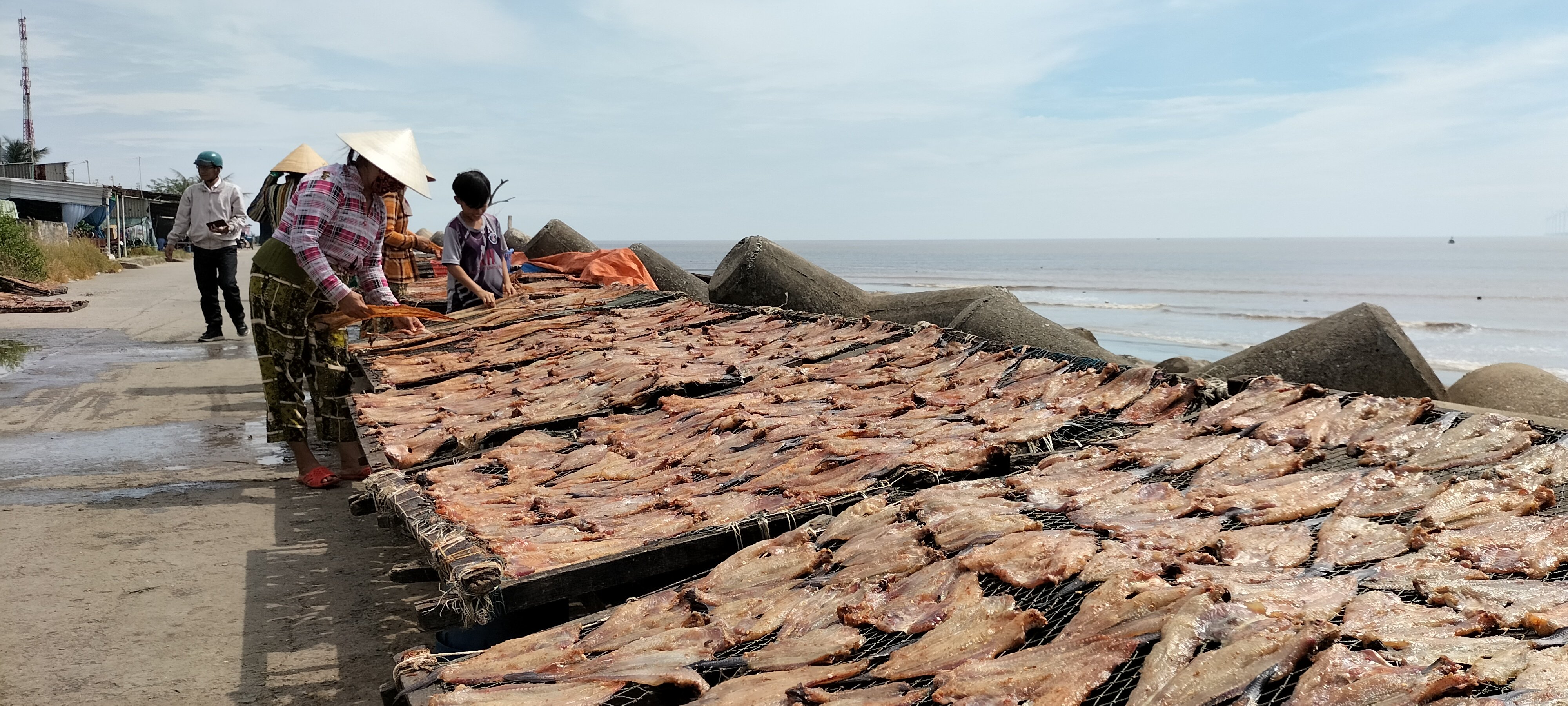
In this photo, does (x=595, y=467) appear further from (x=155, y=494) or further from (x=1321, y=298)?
(x=1321, y=298)

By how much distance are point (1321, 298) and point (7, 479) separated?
50.7 meters

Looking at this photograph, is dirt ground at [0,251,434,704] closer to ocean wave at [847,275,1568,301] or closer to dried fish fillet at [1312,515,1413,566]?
dried fish fillet at [1312,515,1413,566]

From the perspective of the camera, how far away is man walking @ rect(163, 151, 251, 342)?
12430mm

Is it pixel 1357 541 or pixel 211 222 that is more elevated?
pixel 211 222

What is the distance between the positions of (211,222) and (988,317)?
31.0 ft

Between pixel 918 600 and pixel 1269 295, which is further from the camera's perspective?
pixel 1269 295

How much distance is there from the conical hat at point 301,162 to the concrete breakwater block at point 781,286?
A: 5.14m

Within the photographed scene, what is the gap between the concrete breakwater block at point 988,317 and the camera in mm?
11039

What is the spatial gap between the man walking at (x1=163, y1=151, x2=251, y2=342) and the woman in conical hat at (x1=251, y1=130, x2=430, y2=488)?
20.1 ft

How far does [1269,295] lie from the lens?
50.3 m

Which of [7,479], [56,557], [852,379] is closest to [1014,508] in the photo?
[852,379]

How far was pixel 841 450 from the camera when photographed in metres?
4.76

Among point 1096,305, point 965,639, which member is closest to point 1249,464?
point 965,639

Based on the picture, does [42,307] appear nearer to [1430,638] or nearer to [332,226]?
[332,226]
